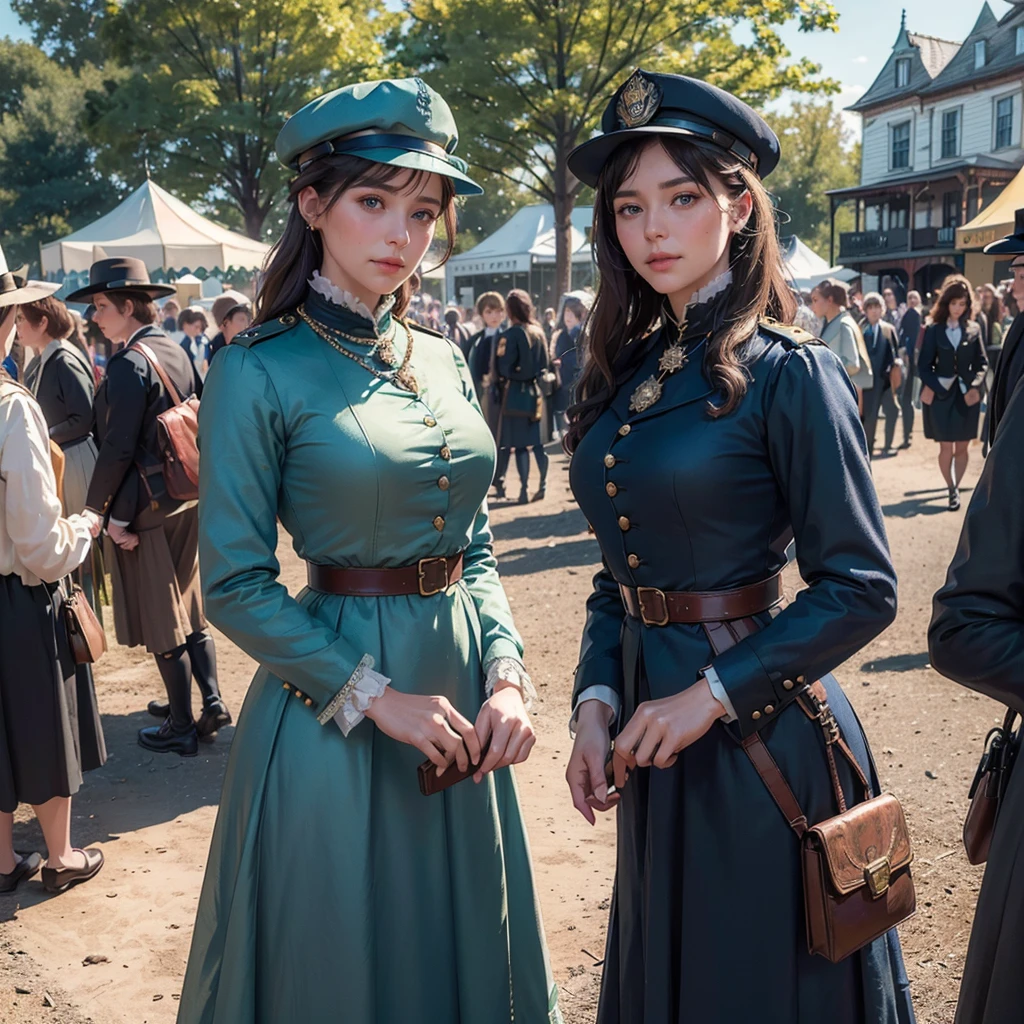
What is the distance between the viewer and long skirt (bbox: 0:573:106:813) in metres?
3.67

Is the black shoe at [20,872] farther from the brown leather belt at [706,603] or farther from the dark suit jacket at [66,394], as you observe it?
the brown leather belt at [706,603]

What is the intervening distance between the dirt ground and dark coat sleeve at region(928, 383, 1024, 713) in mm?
1945

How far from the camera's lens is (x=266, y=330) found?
216cm

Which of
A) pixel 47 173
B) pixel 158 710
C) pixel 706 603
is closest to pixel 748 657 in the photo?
pixel 706 603

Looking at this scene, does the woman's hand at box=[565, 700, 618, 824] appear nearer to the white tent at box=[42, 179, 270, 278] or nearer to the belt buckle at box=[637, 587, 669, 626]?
the belt buckle at box=[637, 587, 669, 626]

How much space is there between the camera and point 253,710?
2154 millimetres

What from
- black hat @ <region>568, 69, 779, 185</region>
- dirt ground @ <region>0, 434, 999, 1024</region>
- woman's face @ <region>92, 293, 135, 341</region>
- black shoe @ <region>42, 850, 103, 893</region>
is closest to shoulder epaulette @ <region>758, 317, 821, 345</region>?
black hat @ <region>568, 69, 779, 185</region>

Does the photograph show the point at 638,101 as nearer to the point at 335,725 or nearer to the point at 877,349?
the point at 335,725

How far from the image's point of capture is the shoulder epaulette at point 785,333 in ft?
6.09

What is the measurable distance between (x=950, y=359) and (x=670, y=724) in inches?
364

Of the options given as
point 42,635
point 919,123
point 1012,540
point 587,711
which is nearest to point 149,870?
point 42,635

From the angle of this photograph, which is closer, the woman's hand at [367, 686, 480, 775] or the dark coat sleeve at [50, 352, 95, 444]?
the woman's hand at [367, 686, 480, 775]

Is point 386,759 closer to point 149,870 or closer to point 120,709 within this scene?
point 149,870

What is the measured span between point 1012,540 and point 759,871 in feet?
2.32
